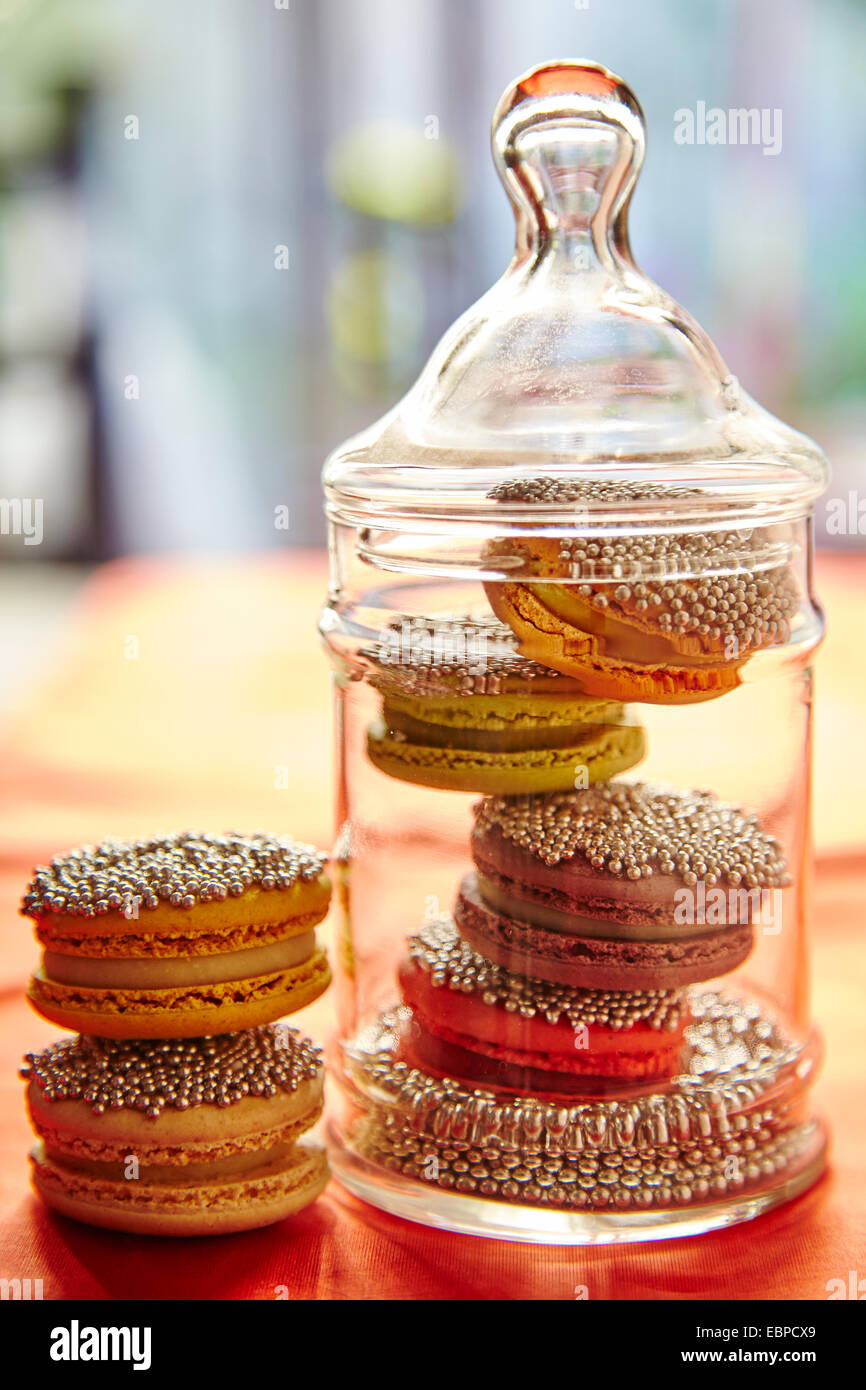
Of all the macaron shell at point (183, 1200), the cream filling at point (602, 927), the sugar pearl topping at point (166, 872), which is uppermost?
the sugar pearl topping at point (166, 872)

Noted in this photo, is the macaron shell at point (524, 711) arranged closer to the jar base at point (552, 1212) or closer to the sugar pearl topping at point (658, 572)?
the sugar pearl topping at point (658, 572)

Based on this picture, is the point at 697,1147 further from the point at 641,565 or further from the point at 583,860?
the point at 641,565

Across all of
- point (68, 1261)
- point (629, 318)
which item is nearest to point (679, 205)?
point (629, 318)

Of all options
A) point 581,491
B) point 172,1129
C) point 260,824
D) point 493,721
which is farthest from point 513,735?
point 260,824

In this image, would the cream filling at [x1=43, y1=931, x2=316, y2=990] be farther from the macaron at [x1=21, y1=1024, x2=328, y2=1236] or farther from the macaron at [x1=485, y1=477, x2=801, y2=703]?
the macaron at [x1=485, y1=477, x2=801, y2=703]

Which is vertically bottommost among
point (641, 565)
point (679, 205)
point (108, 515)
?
point (108, 515)

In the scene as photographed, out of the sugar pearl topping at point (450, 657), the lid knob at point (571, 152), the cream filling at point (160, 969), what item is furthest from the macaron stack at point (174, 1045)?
the lid knob at point (571, 152)
